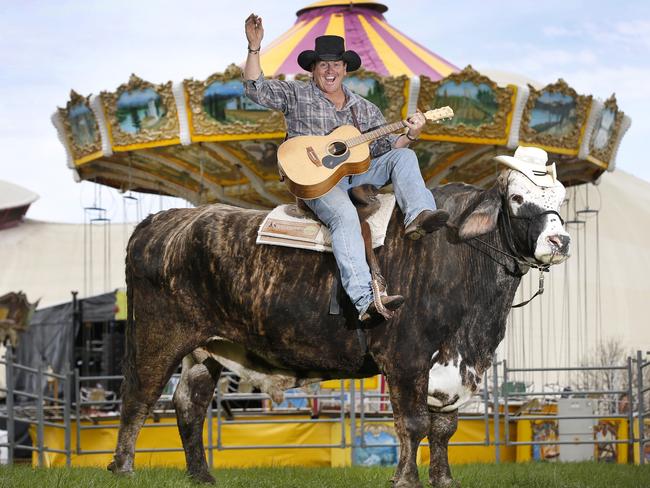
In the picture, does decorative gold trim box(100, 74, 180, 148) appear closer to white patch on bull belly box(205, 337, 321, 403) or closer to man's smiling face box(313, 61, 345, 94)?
white patch on bull belly box(205, 337, 321, 403)

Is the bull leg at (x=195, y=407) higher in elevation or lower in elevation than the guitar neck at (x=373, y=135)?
lower

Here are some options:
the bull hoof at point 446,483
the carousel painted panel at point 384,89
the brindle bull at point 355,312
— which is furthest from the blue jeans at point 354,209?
the carousel painted panel at point 384,89

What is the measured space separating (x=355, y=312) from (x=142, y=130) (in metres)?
10.1

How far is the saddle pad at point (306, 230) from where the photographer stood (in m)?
6.41

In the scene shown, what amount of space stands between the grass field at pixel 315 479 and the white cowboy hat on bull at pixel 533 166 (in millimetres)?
1819

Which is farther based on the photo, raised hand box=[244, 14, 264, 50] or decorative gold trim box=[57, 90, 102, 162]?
decorative gold trim box=[57, 90, 102, 162]

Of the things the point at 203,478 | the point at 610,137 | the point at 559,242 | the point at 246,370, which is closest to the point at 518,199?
the point at 559,242

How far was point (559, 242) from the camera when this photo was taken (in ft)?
20.2

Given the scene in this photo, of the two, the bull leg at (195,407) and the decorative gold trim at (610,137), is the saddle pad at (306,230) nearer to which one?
the bull leg at (195,407)

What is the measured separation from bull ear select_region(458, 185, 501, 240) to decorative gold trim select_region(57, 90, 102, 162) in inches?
420

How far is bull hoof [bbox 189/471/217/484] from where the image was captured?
275 inches

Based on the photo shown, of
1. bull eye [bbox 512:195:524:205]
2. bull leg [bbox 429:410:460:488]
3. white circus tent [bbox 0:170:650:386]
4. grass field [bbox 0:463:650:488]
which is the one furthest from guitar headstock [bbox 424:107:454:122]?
white circus tent [bbox 0:170:650:386]

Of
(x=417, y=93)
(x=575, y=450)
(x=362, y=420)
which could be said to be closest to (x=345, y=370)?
(x=362, y=420)

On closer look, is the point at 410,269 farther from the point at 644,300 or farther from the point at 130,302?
the point at 644,300
